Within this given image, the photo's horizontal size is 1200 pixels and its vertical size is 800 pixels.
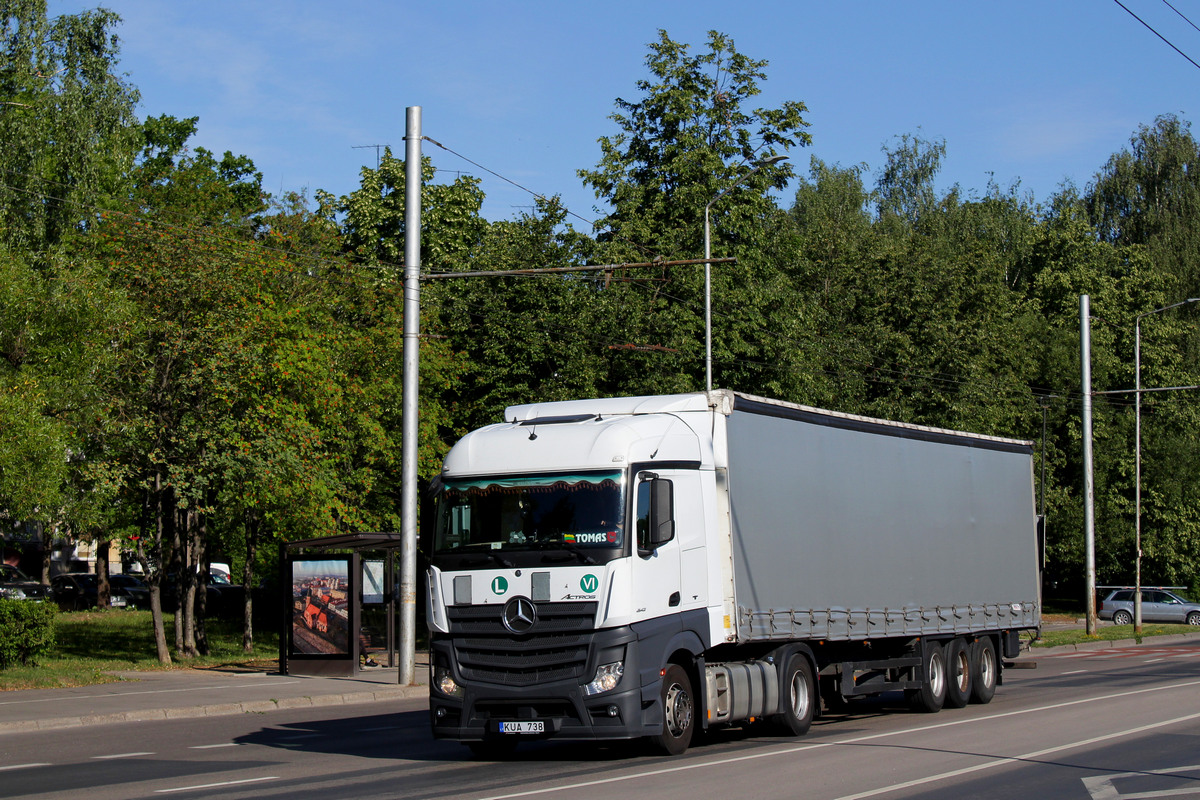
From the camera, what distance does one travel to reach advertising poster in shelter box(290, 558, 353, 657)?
2377cm

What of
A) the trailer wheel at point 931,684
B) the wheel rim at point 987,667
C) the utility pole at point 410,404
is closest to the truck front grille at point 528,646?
the trailer wheel at point 931,684

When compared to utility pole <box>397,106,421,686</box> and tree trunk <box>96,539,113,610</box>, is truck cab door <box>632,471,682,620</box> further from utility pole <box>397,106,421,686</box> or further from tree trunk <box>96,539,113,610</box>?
tree trunk <box>96,539,113,610</box>

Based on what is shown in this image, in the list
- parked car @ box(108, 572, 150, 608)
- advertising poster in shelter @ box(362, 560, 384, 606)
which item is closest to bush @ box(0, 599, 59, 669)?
advertising poster in shelter @ box(362, 560, 384, 606)

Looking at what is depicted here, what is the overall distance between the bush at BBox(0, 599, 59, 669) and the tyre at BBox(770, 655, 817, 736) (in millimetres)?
14903

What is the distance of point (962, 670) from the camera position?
1838 cm

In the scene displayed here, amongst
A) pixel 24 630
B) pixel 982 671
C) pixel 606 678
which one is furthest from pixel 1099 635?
pixel 606 678

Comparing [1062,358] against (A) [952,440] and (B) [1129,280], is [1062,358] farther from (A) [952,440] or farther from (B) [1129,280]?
(A) [952,440]

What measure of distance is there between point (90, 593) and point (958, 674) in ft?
151

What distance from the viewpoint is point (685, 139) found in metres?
40.4

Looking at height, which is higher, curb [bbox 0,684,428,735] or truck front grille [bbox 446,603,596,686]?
truck front grille [bbox 446,603,596,686]

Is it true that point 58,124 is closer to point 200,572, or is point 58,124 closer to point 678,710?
point 200,572

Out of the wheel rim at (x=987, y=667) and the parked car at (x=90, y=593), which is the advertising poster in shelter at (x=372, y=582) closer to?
the wheel rim at (x=987, y=667)

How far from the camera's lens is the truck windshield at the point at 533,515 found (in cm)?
1227

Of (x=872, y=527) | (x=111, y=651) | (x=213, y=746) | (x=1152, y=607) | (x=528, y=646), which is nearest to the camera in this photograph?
(x=528, y=646)
